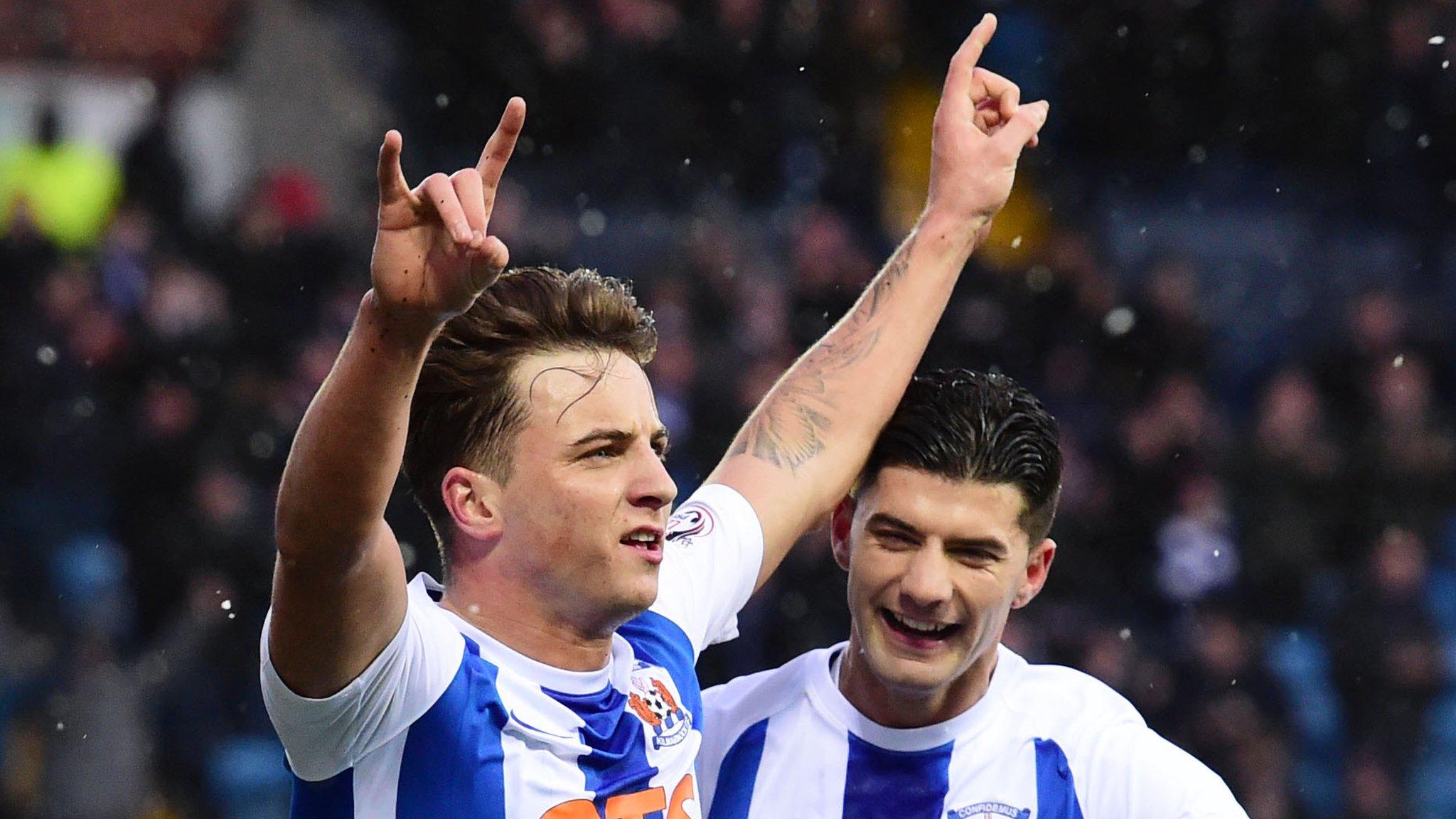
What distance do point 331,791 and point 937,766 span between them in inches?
48.2

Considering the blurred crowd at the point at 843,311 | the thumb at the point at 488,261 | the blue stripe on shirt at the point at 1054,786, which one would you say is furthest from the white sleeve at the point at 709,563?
the blurred crowd at the point at 843,311

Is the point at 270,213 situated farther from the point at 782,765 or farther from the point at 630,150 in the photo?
the point at 782,765

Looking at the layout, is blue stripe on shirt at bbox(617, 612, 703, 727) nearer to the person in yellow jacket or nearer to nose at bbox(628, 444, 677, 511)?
nose at bbox(628, 444, 677, 511)

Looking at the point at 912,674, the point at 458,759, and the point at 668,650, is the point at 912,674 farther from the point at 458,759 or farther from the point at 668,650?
the point at 458,759

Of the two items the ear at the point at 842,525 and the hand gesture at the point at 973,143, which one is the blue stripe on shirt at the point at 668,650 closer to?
the ear at the point at 842,525

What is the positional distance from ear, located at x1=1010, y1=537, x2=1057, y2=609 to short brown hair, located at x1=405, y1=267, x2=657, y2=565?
3.04 ft

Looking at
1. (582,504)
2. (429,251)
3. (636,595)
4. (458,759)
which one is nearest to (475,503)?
(582,504)

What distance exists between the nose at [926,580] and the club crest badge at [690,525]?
0.39m

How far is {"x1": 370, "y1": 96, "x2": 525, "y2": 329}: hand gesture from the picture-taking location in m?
2.14

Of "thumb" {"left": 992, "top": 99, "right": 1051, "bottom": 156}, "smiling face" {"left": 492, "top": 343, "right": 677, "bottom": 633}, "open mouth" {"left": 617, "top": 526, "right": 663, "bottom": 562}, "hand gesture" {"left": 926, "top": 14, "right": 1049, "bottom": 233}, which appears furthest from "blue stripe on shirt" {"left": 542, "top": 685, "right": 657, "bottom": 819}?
"thumb" {"left": 992, "top": 99, "right": 1051, "bottom": 156}

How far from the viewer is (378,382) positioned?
7.14 feet

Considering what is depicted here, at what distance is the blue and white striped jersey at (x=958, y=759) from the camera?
3188mm

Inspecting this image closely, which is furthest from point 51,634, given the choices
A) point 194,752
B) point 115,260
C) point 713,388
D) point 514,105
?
point 514,105

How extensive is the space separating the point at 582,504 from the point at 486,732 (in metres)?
A: 0.36
